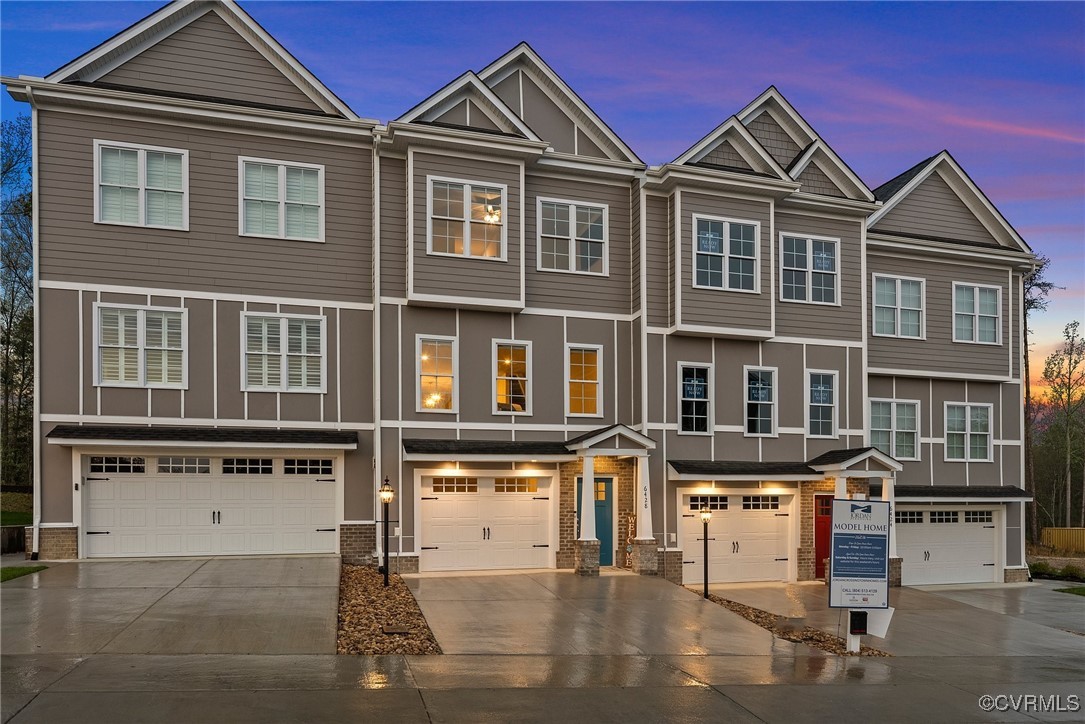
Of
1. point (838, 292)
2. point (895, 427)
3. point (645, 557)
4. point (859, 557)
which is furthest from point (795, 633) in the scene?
point (895, 427)

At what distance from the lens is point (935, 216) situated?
2583cm

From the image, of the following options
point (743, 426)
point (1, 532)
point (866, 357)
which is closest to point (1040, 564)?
point (866, 357)

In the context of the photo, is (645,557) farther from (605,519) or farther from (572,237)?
(572,237)

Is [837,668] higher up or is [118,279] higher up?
[118,279]

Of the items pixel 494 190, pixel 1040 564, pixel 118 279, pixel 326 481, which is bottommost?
pixel 1040 564

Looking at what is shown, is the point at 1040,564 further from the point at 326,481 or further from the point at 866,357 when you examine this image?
the point at 326,481

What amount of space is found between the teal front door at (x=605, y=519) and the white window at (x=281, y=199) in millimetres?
8748

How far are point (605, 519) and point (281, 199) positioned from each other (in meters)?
10.4

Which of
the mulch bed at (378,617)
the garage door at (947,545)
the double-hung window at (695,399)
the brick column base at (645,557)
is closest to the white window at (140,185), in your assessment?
the mulch bed at (378,617)

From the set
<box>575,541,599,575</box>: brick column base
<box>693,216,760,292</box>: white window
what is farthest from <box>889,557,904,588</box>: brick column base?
<box>575,541,599,575</box>: brick column base

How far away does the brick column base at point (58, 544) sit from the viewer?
689 inches

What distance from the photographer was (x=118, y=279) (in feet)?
59.7

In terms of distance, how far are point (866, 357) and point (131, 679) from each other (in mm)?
19564

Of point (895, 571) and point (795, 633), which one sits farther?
point (895, 571)
